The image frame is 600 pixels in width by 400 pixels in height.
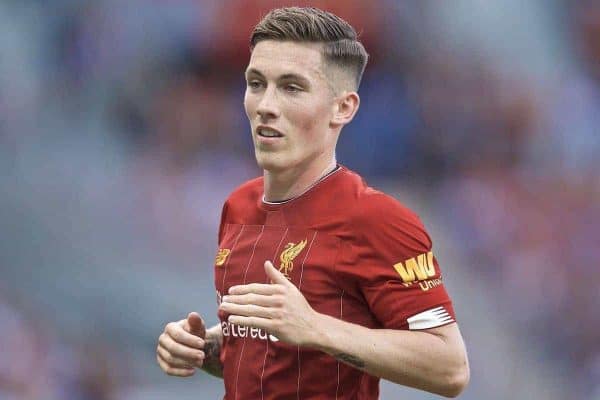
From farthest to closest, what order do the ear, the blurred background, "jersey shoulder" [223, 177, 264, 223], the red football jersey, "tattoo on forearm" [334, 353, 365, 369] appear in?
the blurred background
"jersey shoulder" [223, 177, 264, 223]
the ear
the red football jersey
"tattoo on forearm" [334, 353, 365, 369]

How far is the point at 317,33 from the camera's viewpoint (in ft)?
7.43

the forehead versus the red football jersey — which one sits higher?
the forehead

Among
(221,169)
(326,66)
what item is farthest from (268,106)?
(221,169)

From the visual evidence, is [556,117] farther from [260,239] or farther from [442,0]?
[260,239]

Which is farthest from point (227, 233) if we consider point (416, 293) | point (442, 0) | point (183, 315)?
point (442, 0)

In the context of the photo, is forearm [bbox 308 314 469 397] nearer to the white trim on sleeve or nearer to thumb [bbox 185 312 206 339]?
the white trim on sleeve

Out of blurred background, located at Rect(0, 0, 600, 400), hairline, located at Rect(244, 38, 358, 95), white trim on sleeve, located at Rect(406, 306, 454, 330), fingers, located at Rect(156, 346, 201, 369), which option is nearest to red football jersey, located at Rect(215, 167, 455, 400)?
white trim on sleeve, located at Rect(406, 306, 454, 330)

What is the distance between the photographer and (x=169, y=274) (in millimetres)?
4496

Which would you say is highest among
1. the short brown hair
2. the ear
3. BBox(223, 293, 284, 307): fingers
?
the short brown hair

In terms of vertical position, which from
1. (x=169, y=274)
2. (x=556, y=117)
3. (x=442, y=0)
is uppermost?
(x=442, y=0)

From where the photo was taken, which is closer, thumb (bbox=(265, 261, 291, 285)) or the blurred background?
thumb (bbox=(265, 261, 291, 285))

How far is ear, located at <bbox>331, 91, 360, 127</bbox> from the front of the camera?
2301 millimetres

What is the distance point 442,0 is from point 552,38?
0.59 meters

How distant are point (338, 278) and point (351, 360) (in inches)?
8.9
